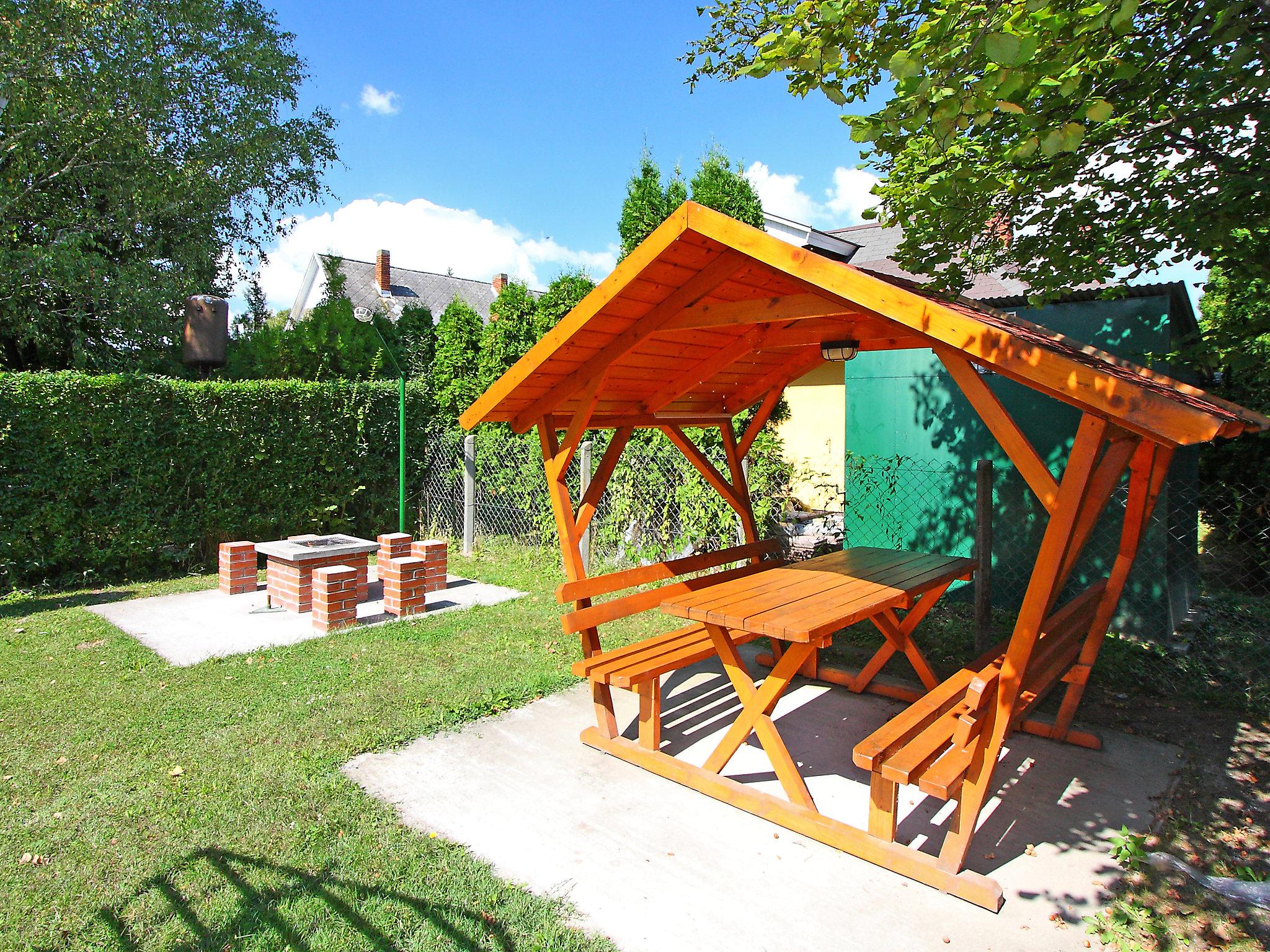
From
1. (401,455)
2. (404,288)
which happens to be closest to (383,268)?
(404,288)

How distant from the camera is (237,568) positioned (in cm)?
789

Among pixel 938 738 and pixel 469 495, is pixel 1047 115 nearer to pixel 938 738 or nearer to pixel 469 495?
pixel 938 738

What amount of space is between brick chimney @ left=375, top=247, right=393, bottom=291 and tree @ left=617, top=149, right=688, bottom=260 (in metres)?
27.3

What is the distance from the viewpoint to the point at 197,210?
14117 mm

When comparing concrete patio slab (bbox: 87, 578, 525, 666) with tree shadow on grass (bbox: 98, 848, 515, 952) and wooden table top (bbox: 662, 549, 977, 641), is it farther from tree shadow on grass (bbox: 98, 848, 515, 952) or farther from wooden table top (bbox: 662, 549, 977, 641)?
wooden table top (bbox: 662, 549, 977, 641)

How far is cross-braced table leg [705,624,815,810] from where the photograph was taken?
3445 millimetres

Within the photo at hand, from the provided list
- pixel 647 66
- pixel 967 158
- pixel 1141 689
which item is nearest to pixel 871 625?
pixel 1141 689

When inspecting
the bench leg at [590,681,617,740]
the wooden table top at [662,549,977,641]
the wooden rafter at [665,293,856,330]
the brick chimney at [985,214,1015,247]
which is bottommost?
the bench leg at [590,681,617,740]

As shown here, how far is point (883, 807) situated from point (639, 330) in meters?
2.74

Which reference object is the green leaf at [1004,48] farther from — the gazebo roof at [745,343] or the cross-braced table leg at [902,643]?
the cross-braced table leg at [902,643]

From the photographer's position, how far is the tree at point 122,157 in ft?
37.8

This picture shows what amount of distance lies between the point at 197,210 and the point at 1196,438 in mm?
16434

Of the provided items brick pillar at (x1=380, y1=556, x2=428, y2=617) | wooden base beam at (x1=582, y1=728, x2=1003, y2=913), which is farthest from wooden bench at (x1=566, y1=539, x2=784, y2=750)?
brick pillar at (x1=380, y1=556, x2=428, y2=617)

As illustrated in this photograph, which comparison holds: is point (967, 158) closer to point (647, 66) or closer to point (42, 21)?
point (647, 66)
